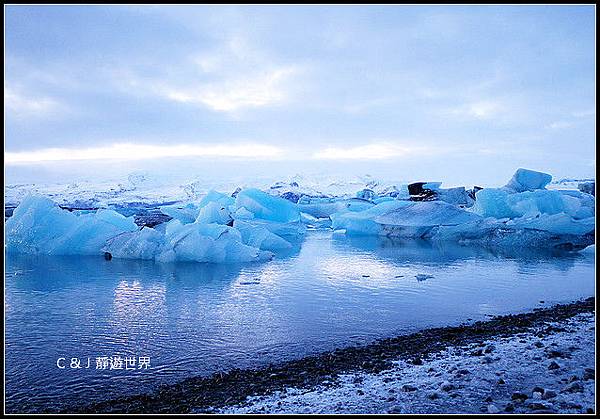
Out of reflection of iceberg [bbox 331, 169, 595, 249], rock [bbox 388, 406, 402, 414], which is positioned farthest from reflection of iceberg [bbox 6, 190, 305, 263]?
rock [bbox 388, 406, 402, 414]

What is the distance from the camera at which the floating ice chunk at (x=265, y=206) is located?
2184 centimetres

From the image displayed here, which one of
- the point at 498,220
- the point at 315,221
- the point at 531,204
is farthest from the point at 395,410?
the point at 315,221

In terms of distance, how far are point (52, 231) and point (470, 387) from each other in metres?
12.3

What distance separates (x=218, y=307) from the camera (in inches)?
270

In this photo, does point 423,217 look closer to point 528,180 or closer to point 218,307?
point 528,180

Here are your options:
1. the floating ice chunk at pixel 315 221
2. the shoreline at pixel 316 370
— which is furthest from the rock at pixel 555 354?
the floating ice chunk at pixel 315 221

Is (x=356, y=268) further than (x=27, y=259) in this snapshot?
No

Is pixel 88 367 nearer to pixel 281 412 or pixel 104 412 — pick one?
pixel 104 412

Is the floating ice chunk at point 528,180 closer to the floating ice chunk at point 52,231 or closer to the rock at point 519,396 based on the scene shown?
the floating ice chunk at point 52,231

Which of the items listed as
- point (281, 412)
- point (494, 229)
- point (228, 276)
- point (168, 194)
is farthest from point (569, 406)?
point (168, 194)

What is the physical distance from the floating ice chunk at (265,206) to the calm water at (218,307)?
9897mm

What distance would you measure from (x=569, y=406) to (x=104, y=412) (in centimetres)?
298

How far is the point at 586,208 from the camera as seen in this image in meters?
17.2

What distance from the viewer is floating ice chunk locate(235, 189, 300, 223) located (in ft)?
71.7
